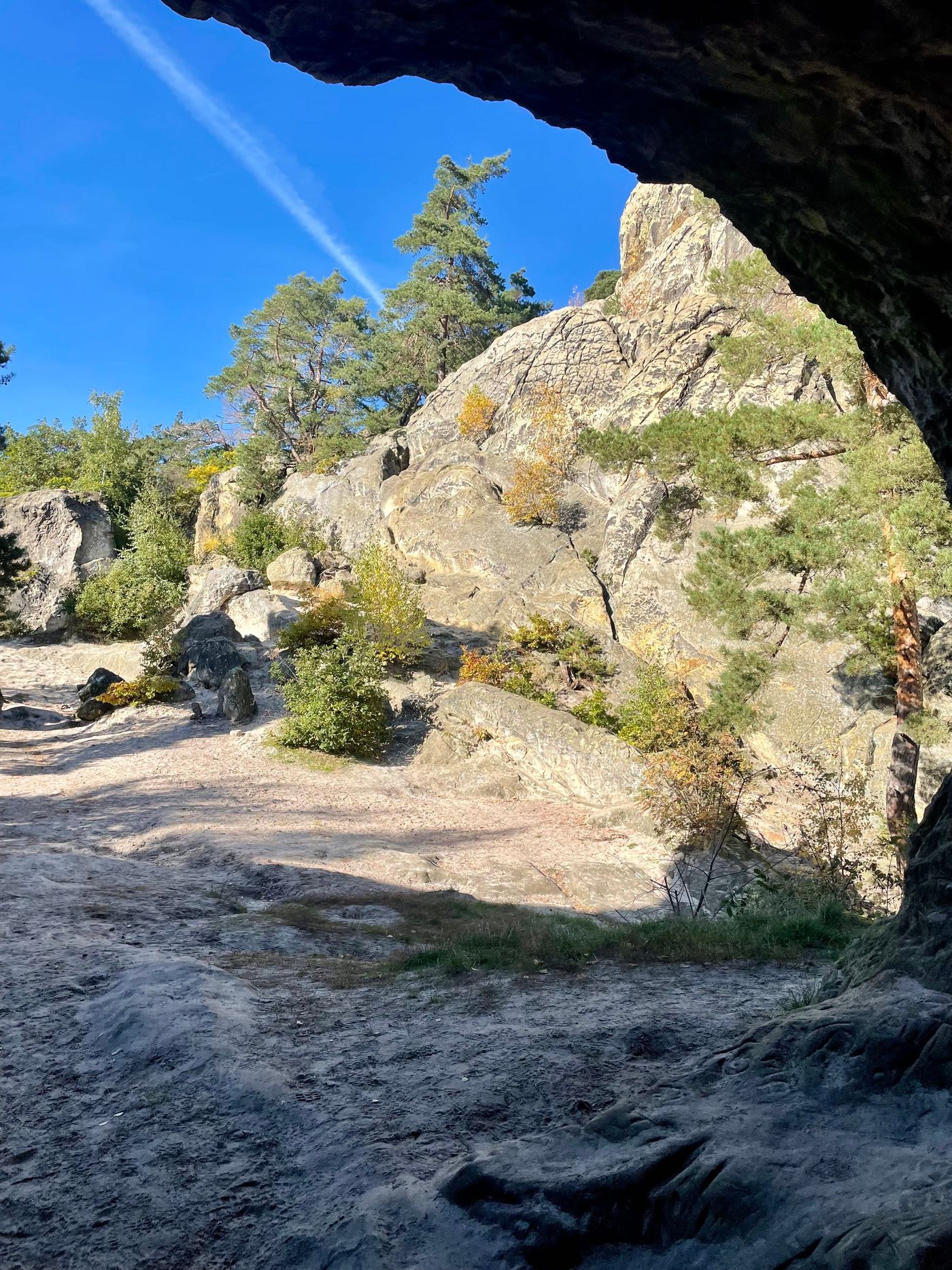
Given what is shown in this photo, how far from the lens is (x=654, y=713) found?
663 inches

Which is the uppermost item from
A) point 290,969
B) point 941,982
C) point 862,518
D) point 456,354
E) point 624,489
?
point 456,354

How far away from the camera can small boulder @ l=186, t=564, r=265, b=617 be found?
2742 centimetres

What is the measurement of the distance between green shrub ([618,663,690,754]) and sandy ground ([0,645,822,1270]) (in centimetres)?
629

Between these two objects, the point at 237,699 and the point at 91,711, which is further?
the point at 91,711

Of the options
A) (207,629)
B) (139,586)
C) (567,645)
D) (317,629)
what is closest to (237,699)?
(317,629)

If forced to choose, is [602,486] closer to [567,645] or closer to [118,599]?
[567,645]

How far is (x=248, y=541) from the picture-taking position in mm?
30812

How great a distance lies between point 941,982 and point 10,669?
2618cm

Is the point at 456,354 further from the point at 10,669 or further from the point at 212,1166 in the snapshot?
the point at 212,1166

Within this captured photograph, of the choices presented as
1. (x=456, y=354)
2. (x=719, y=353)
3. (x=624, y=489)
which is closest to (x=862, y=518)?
(x=719, y=353)

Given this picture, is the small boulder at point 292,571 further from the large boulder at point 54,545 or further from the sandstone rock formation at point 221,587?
the large boulder at point 54,545

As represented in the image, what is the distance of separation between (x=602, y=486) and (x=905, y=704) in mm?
18635

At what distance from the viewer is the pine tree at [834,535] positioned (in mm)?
11141

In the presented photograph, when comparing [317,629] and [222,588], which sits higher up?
[222,588]
